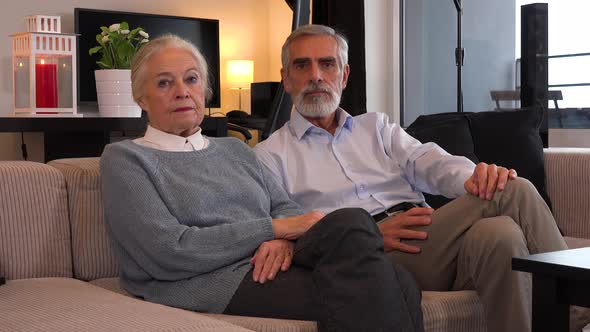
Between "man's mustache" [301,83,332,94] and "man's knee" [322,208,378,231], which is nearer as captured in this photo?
"man's knee" [322,208,378,231]

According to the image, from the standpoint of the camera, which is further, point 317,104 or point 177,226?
point 317,104

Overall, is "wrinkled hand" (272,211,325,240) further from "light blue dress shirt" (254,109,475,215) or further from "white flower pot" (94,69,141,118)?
"white flower pot" (94,69,141,118)

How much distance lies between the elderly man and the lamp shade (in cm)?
442

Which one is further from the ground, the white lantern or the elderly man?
the white lantern

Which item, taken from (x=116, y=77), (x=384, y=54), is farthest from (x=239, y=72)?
(x=116, y=77)

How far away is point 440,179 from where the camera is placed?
8.23 feet

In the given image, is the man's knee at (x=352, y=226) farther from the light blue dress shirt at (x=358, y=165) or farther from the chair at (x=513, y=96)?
the chair at (x=513, y=96)

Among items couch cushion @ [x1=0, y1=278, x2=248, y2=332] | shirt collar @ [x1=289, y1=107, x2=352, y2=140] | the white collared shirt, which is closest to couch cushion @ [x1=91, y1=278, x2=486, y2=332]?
couch cushion @ [x1=0, y1=278, x2=248, y2=332]

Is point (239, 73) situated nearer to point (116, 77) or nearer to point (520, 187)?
point (116, 77)

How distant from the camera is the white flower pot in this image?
350 centimetres

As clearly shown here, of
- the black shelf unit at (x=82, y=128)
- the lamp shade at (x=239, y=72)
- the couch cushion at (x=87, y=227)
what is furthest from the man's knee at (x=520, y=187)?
the lamp shade at (x=239, y=72)

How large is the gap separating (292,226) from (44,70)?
183cm

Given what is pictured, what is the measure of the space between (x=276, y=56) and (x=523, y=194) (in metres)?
5.53

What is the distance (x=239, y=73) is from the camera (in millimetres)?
7125
